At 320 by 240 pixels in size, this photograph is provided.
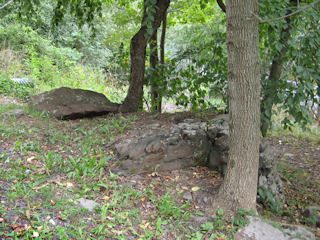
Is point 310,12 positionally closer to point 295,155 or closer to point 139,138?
point 139,138

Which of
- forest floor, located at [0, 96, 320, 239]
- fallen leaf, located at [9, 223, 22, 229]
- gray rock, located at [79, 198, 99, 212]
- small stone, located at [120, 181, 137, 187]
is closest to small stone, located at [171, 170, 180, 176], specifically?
forest floor, located at [0, 96, 320, 239]

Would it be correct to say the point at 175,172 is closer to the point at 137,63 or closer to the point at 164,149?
the point at 164,149

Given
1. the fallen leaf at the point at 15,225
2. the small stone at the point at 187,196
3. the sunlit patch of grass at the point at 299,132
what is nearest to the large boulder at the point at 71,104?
the small stone at the point at 187,196

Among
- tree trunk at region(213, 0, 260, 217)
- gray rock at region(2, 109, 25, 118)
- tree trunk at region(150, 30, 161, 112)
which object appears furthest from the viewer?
tree trunk at region(150, 30, 161, 112)

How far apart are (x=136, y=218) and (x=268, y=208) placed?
186cm

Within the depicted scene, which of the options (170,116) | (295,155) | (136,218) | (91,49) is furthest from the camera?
(91,49)

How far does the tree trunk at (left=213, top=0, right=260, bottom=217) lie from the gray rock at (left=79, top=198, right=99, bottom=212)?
Answer: 1353 millimetres

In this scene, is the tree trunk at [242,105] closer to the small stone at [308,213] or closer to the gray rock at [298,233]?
the gray rock at [298,233]

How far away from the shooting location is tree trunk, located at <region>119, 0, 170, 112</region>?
202 inches

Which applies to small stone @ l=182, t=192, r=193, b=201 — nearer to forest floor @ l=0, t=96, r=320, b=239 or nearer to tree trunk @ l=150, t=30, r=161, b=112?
forest floor @ l=0, t=96, r=320, b=239

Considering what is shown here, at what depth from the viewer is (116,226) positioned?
9.21 feet

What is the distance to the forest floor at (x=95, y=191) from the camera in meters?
2.68

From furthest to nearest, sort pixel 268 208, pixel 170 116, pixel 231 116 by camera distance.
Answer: pixel 170 116 < pixel 268 208 < pixel 231 116

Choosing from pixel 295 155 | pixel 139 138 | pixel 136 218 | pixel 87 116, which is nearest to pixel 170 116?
pixel 139 138
